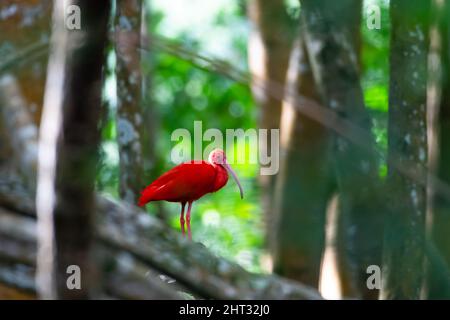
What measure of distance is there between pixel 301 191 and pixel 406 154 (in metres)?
1.91

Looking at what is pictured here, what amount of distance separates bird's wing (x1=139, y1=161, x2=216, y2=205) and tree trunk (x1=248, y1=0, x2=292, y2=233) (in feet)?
11.4

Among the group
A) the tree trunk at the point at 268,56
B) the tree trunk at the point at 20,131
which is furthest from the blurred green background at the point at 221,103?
the tree trunk at the point at 20,131

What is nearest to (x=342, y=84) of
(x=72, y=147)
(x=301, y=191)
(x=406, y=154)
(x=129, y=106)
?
(x=406, y=154)

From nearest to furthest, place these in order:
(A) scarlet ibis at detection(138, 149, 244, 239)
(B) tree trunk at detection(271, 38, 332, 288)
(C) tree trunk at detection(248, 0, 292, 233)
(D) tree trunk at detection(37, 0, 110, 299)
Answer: (D) tree trunk at detection(37, 0, 110, 299), (A) scarlet ibis at detection(138, 149, 244, 239), (B) tree trunk at detection(271, 38, 332, 288), (C) tree trunk at detection(248, 0, 292, 233)

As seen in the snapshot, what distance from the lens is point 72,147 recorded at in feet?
3.96

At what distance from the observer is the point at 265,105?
6230mm

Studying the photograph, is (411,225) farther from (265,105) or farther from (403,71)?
(265,105)

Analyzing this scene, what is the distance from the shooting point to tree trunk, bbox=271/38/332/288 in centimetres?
521

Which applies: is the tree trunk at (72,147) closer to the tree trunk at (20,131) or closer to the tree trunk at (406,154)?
the tree trunk at (20,131)

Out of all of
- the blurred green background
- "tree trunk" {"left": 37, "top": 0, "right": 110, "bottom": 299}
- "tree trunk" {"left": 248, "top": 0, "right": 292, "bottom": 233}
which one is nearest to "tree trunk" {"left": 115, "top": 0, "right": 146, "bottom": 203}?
the blurred green background

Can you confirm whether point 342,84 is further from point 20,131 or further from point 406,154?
point 20,131

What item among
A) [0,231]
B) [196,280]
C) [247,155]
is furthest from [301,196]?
[0,231]

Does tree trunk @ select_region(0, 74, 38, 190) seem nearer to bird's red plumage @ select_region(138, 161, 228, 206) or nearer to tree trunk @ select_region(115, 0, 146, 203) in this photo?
bird's red plumage @ select_region(138, 161, 228, 206)

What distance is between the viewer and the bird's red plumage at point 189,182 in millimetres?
2518
